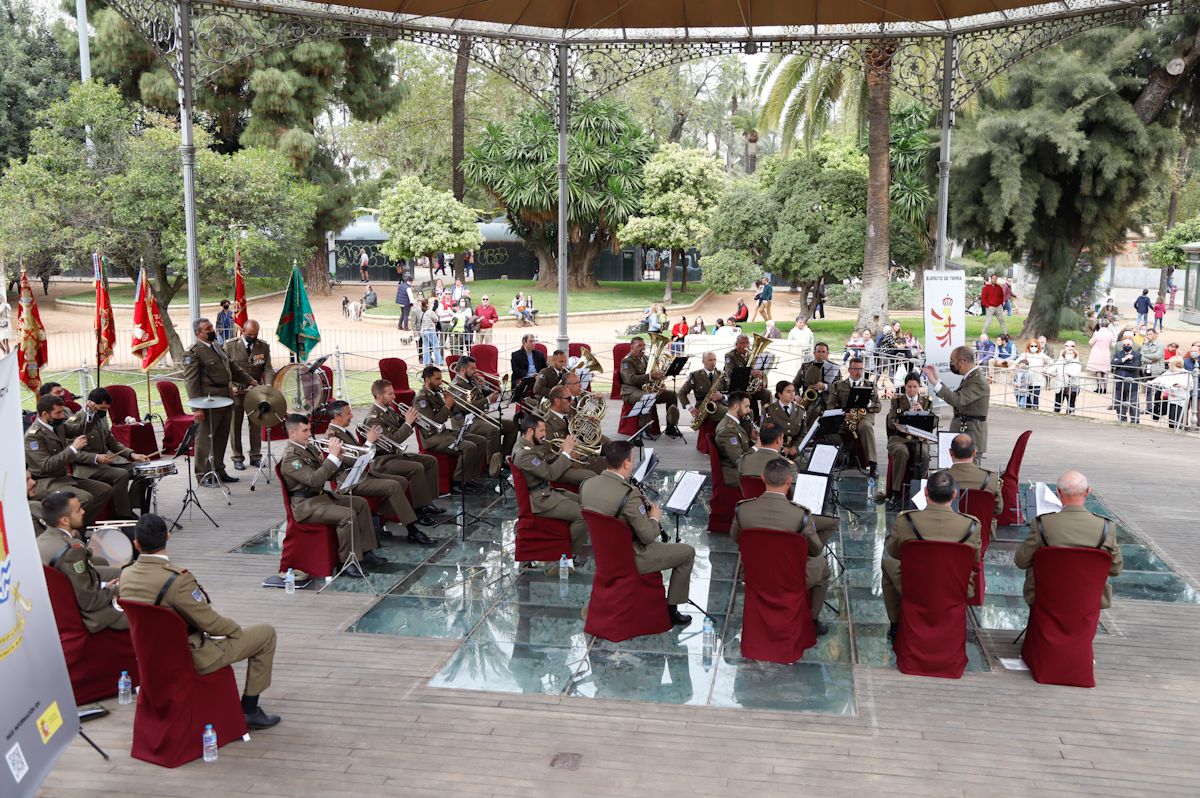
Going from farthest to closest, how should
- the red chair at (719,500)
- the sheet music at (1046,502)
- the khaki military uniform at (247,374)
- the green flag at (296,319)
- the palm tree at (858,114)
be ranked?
1. the palm tree at (858,114)
2. the green flag at (296,319)
3. the khaki military uniform at (247,374)
4. the red chair at (719,500)
5. the sheet music at (1046,502)

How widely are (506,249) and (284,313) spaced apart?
35613mm

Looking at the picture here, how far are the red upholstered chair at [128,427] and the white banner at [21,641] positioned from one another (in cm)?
696

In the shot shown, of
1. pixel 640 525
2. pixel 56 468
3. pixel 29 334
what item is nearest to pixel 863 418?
pixel 640 525

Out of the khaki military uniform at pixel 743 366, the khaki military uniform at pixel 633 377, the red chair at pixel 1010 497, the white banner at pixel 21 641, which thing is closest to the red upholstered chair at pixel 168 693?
the white banner at pixel 21 641

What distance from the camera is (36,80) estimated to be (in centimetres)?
3406

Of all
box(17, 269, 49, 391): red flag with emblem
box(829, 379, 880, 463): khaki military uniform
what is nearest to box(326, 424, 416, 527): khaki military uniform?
box(17, 269, 49, 391): red flag with emblem

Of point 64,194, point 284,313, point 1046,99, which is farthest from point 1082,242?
point 64,194

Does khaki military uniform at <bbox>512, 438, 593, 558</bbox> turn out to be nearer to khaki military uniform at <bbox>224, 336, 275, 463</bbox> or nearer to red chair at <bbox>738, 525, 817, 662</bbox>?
red chair at <bbox>738, 525, 817, 662</bbox>

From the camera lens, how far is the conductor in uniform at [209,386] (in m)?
12.4

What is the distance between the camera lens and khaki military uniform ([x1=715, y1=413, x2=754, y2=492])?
1028 cm

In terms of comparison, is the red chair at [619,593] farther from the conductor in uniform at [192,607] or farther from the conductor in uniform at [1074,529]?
the conductor in uniform at [1074,529]

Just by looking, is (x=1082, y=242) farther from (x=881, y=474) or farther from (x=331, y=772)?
(x=331, y=772)

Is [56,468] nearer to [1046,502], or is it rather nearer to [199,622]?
[199,622]

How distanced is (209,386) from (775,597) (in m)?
8.01
